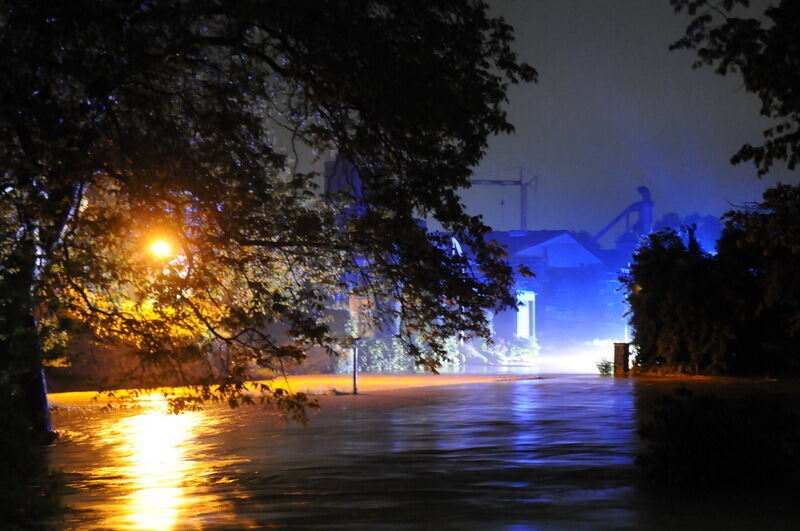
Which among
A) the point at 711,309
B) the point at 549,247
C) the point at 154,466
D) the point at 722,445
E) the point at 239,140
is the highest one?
the point at 549,247

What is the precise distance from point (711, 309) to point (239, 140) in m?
18.1

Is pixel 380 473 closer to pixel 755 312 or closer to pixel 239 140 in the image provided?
pixel 239 140

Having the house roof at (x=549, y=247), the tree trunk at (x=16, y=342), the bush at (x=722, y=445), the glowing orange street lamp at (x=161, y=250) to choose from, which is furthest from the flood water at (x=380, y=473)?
the house roof at (x=549, y=247)

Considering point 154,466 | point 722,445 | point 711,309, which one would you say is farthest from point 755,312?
point 154,466

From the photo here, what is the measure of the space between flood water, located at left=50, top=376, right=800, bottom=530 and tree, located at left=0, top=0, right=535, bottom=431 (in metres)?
1.13

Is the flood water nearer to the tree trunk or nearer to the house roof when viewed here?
the tree trunk

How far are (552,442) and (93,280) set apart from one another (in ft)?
22.8

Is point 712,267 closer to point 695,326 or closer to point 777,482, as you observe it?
point 695,326

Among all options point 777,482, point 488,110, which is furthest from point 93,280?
point 777,482

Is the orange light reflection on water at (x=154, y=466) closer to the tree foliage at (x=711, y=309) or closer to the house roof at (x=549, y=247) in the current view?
the tree foliage at (x=711, y=309)

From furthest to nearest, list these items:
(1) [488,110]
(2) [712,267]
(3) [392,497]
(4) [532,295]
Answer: (4) [532,295] → (2) [712,267] → (1) [488,110] → (3) [392,497]

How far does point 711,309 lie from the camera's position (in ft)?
87.7

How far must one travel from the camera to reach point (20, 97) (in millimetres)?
11289

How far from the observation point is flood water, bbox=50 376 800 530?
8266mm
